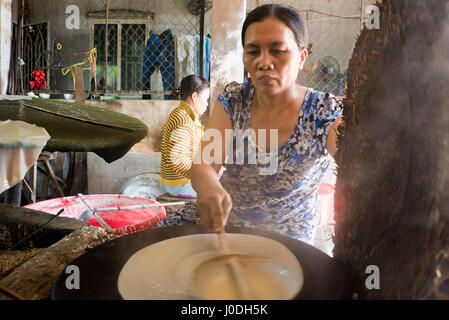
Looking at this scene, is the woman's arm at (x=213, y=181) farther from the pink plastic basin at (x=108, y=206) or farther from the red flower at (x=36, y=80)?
the red flower at (x=36, y=80)

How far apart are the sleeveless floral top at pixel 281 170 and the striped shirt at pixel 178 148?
1.64 m

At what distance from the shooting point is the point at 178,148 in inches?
144

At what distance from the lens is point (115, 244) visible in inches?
42.8

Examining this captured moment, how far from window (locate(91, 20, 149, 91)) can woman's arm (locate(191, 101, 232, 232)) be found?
7.46m

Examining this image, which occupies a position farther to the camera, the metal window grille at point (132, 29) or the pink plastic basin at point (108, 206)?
the metal window grille at point (132, 29)

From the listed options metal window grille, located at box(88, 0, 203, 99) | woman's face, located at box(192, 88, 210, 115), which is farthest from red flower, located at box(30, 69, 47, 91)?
woman's face, located at box(192, 88, 210, 115)

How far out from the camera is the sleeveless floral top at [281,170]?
1814 millimetres

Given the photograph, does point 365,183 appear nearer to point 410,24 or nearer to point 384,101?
point 384,101

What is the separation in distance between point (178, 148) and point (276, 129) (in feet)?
6.34

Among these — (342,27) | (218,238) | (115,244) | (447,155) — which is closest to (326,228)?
(218,238)

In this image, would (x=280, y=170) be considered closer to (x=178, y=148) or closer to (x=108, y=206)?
(x=108, y=206)

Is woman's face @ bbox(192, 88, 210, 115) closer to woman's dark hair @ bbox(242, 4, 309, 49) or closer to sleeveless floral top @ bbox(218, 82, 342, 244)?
sleeveless floral top @ bbox(218, 82, 342, 244)

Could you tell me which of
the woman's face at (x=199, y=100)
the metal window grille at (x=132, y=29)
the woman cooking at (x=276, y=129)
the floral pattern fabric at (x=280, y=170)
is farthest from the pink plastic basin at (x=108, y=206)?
the metal window grille at (x=132, y=29)
